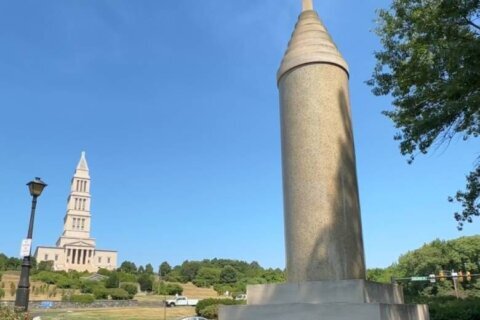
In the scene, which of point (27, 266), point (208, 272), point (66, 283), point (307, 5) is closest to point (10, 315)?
point (27, 266)

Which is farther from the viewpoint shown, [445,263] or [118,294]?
[118,294]

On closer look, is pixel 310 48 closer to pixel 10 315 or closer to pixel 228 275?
pixel 10 315

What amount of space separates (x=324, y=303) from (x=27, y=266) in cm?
856

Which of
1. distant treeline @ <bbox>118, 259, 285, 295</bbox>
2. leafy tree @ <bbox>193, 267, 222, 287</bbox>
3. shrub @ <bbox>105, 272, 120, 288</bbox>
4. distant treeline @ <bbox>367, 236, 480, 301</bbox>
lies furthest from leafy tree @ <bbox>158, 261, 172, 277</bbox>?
distant treeline @ <bbox>367, 236, 480, 301</bbox>

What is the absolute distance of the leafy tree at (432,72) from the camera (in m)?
8.09

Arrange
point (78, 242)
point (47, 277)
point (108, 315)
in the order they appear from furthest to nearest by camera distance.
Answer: point (78, 242)
point (47, 277)
point (108, 315)

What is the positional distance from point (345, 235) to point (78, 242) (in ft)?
427

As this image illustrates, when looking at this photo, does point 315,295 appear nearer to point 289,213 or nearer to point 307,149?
point 289,213

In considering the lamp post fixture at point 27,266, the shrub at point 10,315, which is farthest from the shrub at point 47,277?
the shrub at point 10,315

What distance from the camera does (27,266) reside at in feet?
35.8

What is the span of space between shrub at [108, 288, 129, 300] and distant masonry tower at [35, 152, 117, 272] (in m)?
56.2

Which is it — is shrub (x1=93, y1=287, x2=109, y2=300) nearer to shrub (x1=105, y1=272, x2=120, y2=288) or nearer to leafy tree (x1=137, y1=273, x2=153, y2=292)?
shrub (x1=105, y1=272, x2=120, y2=288)

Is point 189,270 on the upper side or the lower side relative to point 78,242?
lower

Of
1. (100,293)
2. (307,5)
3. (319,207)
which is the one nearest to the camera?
(319,207)
